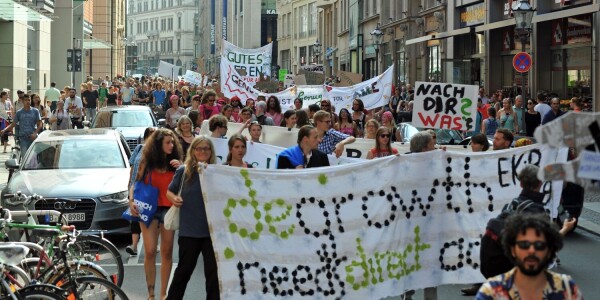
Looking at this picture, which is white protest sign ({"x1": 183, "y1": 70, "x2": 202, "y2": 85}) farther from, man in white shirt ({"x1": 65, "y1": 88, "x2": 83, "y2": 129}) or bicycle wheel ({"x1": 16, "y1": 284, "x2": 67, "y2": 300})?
bicycle wheel ({"x1": 16, "y1": 284, "x2": 67, "y2": 300})

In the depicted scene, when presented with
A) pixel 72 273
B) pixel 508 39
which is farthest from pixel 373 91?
pixel 72 273

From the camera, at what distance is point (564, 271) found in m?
12.1

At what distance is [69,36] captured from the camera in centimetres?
5475

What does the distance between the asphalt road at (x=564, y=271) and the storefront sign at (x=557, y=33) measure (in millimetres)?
16299

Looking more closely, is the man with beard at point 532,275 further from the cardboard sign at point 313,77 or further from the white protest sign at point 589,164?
the cardboard sign at point 313,77

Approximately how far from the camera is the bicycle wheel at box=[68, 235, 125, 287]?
921cm

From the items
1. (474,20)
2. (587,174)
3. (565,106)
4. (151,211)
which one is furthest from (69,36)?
(587,174)

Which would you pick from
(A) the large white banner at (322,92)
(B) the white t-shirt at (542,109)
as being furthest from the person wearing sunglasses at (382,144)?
(A) the large white banner at (322,92)

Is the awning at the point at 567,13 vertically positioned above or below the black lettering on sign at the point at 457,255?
above

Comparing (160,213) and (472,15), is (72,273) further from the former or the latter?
(472,15)

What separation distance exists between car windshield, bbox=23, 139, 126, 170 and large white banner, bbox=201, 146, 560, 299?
20.8 ft

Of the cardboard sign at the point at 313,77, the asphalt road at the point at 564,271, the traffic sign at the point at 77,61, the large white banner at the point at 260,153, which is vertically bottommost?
the asphalt road at the point at 564,271

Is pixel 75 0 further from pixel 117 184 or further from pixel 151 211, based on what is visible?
pixel 151 211

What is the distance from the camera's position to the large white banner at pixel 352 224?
8.73 m
